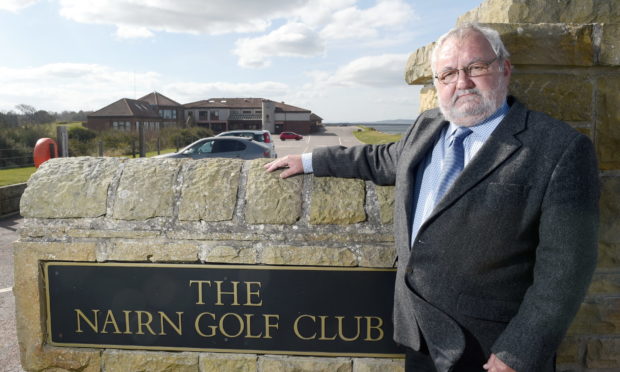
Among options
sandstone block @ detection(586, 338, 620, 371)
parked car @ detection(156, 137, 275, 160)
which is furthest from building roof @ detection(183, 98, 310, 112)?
sandstone block @ detection(586, 338, 620, 371)

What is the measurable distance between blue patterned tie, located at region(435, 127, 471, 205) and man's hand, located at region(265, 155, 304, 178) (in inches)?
27.1

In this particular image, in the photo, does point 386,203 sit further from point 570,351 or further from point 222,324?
point 570,351

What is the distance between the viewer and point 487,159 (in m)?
1.39

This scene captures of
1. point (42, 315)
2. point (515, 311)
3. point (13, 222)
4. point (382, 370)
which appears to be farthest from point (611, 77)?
point (13, 222)

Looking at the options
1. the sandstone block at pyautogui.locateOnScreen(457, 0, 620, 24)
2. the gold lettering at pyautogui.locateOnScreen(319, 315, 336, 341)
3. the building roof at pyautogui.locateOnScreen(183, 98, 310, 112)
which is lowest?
the gold lettering at pyautogui.locateOnScreen(319, 315, 336, 341)

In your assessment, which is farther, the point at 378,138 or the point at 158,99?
the point at 158,99

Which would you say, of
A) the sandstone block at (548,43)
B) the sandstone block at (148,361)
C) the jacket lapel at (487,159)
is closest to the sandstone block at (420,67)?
the sandstone block at (548,43)

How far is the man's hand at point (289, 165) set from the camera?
198cm

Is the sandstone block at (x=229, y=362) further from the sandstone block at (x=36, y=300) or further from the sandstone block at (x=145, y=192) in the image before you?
the sandstone block at (x=145, y=192)

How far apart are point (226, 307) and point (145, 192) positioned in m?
0.63

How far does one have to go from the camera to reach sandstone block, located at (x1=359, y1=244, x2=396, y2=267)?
6.20 feet

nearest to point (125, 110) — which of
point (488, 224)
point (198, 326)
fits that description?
point (198, 326)

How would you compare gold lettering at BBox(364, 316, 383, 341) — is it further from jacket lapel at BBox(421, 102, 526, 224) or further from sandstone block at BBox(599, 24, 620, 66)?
sandstone block at BBox(599, 24, 620, 66)

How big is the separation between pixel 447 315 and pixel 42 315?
70.4 inches
